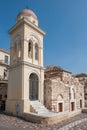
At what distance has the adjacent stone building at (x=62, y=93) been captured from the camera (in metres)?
15.3

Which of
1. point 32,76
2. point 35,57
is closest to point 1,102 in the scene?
point 32,76

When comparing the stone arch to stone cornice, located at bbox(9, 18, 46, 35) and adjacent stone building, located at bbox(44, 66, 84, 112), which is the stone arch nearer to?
adjacent stone building, located at bbox(44, 66, 84, 112)

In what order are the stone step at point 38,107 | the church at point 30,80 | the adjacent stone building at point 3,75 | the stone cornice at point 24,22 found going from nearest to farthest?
the stone step at point 38,107 < the church at point 30,80 < the stone cornice at point 24,22 < the adjacent stone building at point 3,75

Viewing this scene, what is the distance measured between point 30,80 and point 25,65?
228 cm

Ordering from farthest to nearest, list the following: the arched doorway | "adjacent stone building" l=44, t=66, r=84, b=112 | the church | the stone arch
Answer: the stone arch, the arched doorway, "adjacent stone building" l=44, t=66, r=84, b=112, the church

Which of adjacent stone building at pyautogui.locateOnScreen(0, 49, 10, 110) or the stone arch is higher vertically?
adjacent stone building at pyautogui.locateOnScreen(0, 49, 10, 110)

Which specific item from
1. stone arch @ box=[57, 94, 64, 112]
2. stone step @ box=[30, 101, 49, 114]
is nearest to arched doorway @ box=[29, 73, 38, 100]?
stone step @ box=[30, 101, 49, 114]

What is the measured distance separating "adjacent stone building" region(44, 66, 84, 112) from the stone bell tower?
0.94 metres

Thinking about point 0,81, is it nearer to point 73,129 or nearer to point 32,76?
point 32,76

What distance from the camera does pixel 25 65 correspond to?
14.3m

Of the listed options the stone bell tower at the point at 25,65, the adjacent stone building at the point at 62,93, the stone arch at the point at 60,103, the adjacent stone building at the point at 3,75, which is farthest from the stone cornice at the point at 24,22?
the adjacent stone building at the point at 3,75

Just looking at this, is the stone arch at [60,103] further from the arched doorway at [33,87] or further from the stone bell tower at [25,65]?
the arched doorway at [33,87]

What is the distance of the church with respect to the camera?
1384 centimetres

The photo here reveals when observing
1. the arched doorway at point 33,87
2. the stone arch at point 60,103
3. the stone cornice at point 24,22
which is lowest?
the stone arch at point 60,103
